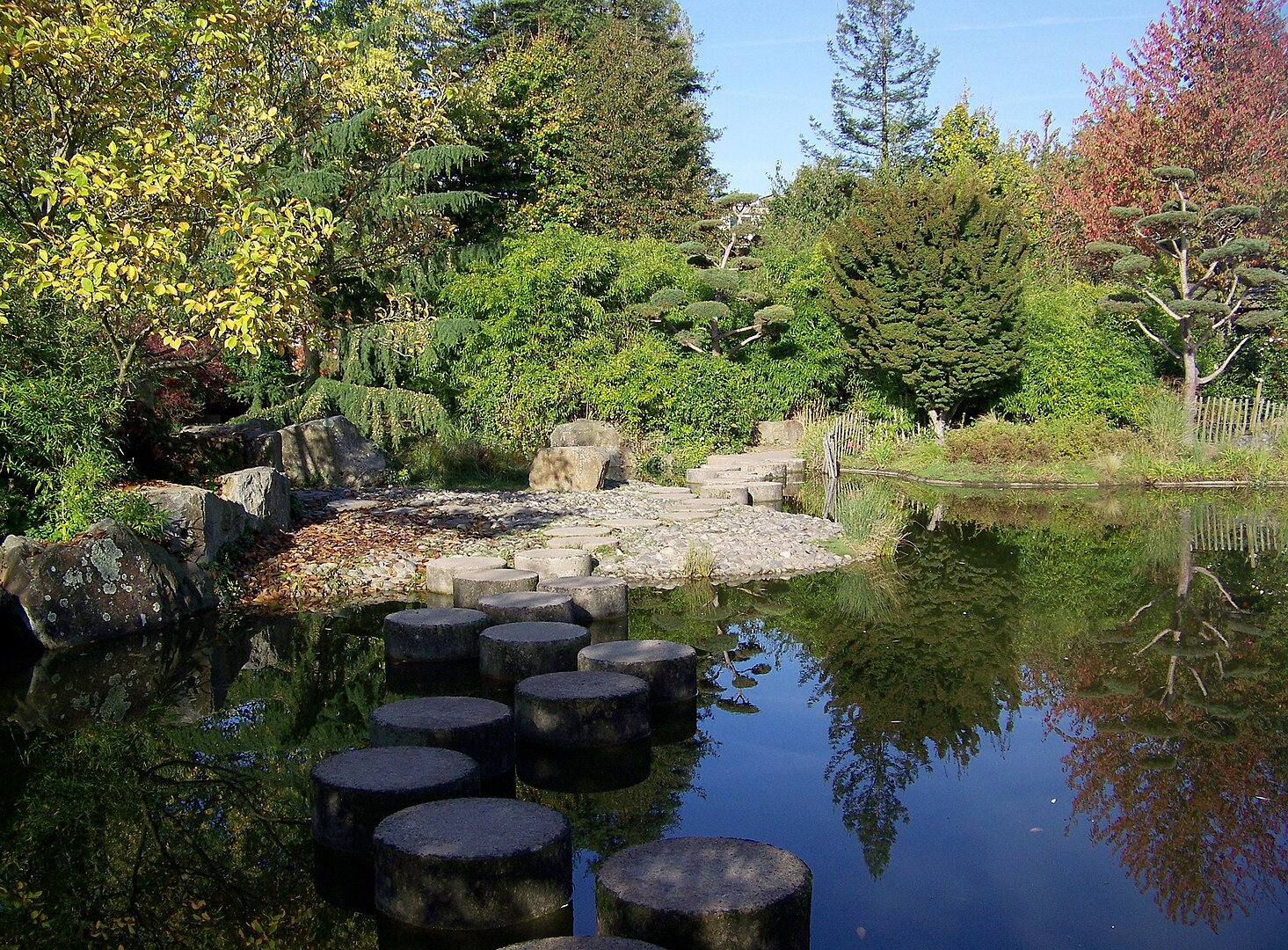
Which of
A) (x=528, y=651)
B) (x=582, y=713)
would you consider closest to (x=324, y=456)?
(x=528, y=651)

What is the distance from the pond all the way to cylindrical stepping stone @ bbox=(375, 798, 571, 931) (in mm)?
182

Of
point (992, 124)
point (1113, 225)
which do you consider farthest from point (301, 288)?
point (992, 124)

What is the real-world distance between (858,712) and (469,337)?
11280 mm

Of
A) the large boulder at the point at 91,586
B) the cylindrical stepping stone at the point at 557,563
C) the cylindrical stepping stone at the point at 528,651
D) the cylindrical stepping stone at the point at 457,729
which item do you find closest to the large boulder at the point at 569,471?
the cylindrical stepping stone at the point at 557,563

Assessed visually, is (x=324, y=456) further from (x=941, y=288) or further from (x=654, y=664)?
(x=941, y=288)

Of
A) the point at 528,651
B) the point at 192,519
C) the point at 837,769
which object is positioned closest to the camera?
the point at 837,769

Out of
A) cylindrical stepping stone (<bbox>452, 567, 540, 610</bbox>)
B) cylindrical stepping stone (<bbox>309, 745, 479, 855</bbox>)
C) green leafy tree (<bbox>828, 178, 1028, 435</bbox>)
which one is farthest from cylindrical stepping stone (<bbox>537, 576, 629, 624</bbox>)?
green leafy tree (<bbox>828, 178, 1028, 435</bbox>)

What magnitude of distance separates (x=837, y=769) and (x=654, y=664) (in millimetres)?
1094

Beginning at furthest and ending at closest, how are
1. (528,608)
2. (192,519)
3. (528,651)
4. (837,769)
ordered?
(192,519)
(528,608)
(528,651)
(837,769)

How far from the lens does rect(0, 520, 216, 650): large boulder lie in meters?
6.66

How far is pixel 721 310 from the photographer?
58.9ft

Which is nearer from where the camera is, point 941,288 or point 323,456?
point 323,456

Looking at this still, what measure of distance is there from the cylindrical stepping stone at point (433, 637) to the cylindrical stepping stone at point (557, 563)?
59.9 inches

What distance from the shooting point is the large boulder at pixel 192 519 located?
7766 millimetres
